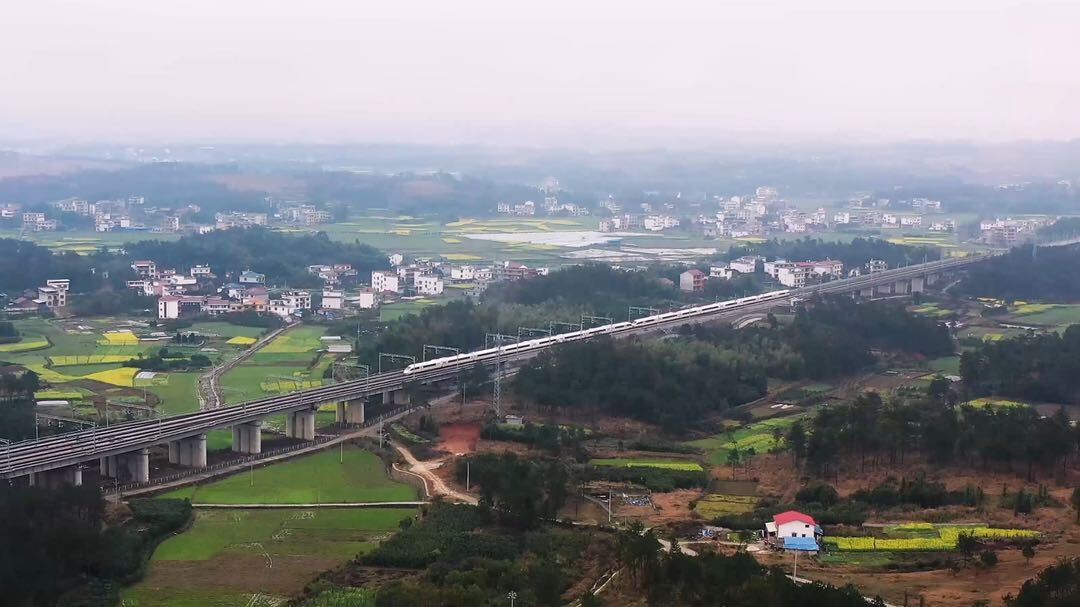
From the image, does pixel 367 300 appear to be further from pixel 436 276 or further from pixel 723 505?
pixel 723 505

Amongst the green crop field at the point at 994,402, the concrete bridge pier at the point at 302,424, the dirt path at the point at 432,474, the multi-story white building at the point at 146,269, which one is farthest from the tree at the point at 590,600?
the multi-story white building at the point at 146,269

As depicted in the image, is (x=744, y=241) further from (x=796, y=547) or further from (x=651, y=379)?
(x=796, y=547)

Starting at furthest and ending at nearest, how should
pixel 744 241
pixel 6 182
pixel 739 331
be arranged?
pixel 6 182
pixel 744 241
pixel 739 331

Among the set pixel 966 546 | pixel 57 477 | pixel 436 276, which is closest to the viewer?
pixel 966 546

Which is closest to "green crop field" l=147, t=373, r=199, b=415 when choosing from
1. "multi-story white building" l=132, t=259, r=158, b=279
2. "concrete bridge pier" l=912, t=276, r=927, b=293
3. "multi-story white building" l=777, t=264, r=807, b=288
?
"multi-story white building" l=132, t=259, r=158, b=279

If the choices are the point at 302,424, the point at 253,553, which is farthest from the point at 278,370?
the point at 253,553

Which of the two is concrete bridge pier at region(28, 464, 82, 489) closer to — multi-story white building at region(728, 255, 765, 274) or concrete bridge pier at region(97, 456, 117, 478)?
concrete bridge pier at region(97, 456, 117, 478)

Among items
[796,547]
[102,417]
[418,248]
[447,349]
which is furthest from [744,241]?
[796,547]
